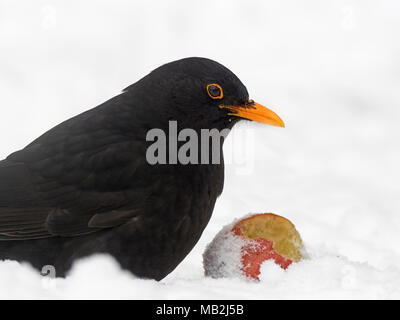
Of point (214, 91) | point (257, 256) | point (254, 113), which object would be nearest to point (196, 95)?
point (214, 91)

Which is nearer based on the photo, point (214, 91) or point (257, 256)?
point (257, 256)

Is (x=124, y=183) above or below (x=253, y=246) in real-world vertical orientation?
above

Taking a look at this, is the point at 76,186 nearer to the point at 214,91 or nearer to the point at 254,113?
the point at 214,91

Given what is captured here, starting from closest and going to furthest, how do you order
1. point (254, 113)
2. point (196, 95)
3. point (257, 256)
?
point (257, 256), point (196, 95), point (254, 113)

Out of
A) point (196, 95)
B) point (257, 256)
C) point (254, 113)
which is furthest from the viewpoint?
point (254, 113)

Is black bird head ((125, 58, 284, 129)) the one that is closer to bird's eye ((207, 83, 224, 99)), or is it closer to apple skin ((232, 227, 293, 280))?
bird's eye ((207, 83, 224, 99))

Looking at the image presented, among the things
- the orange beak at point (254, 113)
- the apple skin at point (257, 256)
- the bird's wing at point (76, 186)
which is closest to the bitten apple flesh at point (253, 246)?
the apple skin at point (257, 256)
